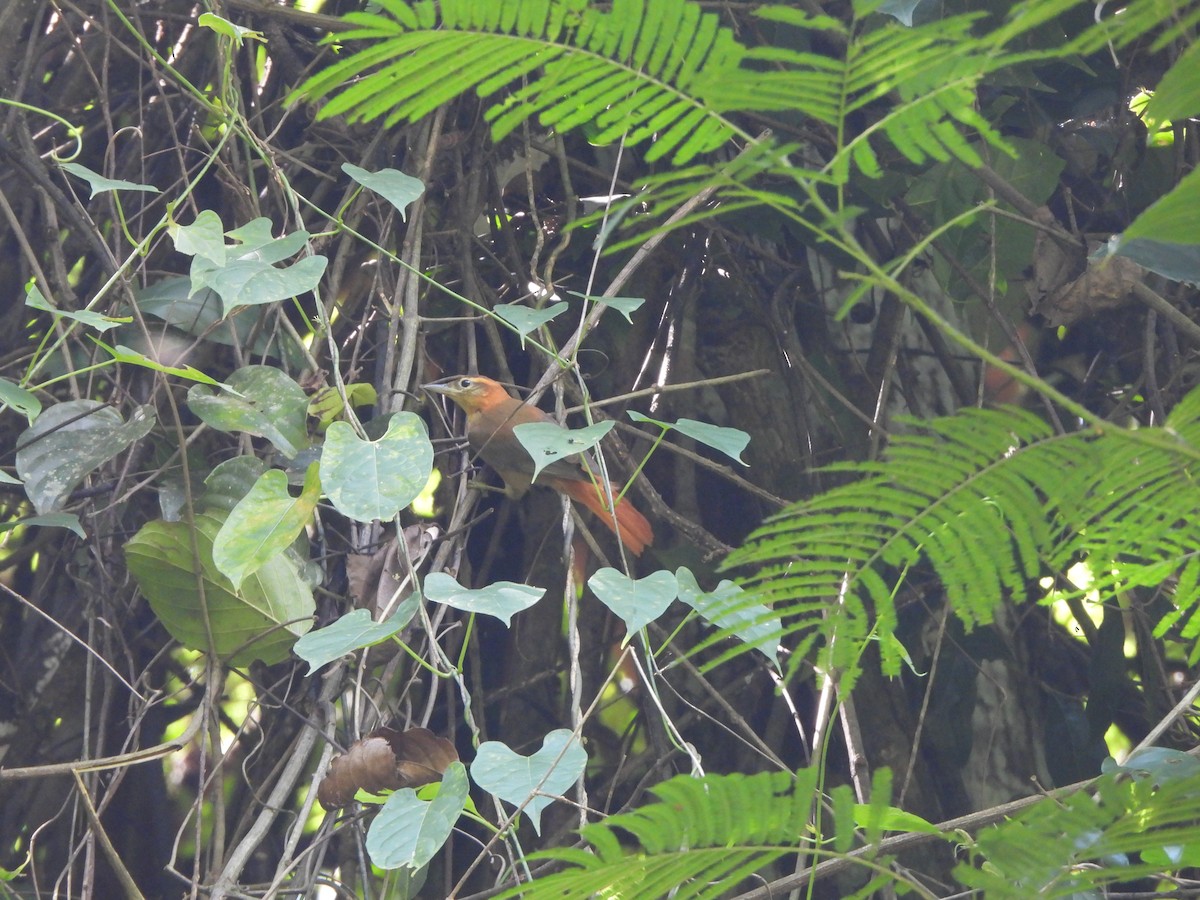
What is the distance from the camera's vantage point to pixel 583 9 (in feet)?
2.80

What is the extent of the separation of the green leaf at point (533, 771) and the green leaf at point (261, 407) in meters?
0.67

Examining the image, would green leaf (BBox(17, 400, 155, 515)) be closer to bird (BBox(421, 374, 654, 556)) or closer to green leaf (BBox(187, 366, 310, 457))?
green leaf (BBox(187, 366, 310, 457))

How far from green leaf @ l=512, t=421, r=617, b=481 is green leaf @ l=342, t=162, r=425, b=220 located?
0.55m

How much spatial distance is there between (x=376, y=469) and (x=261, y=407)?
1.65 feet

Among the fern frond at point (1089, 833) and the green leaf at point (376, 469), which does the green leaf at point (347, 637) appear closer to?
the green leaf at point (376, 469)

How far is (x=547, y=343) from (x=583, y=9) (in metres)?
1.57

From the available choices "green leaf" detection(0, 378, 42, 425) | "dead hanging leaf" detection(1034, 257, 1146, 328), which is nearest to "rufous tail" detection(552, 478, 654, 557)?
"dead hanging leaf" detection(1034, 257, 1146, 328)

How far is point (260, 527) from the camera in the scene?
1607 mm

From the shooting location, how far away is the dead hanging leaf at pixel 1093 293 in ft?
7.27

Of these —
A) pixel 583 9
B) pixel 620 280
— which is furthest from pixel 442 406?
pixel 583 9

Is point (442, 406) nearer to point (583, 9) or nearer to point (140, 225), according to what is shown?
point (140, 225)

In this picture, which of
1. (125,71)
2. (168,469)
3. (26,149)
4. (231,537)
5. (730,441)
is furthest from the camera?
(125,71)

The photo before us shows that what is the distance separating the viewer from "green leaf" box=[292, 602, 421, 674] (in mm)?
1467

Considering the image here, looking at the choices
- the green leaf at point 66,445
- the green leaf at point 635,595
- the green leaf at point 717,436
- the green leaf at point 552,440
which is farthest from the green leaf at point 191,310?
the green leaf at point 635,595
